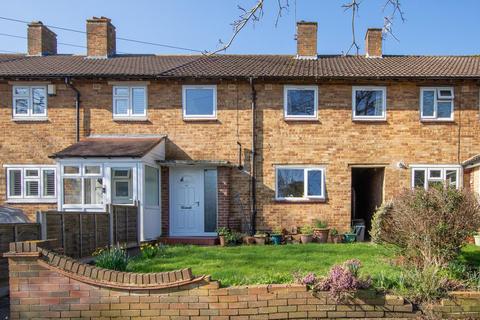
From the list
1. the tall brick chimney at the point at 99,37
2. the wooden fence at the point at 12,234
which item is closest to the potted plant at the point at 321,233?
the wooden fence at the point at 12,234

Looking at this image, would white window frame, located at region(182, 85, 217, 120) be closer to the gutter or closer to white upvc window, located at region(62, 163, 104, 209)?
the gutter

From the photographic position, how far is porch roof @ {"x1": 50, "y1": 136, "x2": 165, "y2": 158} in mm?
12641

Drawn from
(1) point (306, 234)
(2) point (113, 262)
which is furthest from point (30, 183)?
(1) point (306, 234)

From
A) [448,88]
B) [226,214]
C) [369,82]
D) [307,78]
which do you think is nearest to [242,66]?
[307,78]

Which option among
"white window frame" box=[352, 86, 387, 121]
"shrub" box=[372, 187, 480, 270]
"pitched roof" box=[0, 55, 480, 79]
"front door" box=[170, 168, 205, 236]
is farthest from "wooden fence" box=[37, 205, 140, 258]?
"white window frame" box=[352, 86, 387, 121]

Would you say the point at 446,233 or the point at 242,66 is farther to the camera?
the point at 242,66

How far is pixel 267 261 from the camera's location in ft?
28.5

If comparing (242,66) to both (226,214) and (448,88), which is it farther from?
(448,88)

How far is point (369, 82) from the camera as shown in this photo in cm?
1476

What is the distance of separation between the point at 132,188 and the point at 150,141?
1749 mm

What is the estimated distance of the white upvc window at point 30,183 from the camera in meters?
14.7

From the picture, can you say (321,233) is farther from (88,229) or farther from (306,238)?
(88,229)

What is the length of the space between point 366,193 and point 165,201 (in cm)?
824

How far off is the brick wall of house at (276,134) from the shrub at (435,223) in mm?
7436
